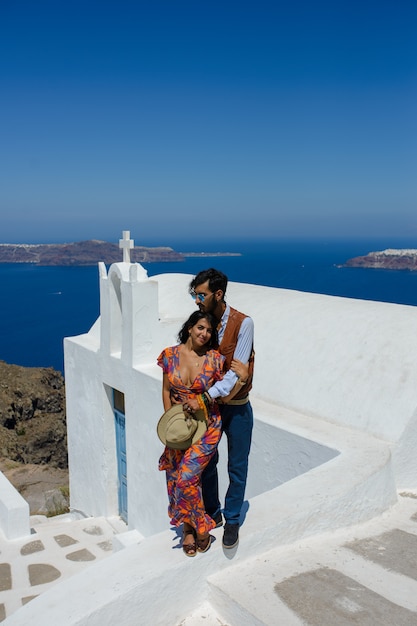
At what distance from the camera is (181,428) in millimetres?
2707

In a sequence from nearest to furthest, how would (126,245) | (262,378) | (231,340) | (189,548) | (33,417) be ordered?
1. (189,548)
2. (231,340)
3. (262,378)
4. (126,245)
5. (33,417)

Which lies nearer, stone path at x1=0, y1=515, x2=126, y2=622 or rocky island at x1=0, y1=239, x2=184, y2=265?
stone path at x1=0, y1=515, x2=126, y2=622

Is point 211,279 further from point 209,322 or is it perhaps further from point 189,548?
point 189,548

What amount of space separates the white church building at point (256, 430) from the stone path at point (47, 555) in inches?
16.6

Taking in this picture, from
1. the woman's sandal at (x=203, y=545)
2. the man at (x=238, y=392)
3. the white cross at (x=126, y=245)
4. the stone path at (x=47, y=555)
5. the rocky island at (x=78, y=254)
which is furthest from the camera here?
the rocky island at (x=78, y=254)

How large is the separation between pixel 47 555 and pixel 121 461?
1.78 metres

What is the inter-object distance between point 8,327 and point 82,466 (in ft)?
171

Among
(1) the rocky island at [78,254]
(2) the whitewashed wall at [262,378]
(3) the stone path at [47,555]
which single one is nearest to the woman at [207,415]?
(2) the whitewashed wall at [262,378]

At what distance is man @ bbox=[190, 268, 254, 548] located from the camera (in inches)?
112

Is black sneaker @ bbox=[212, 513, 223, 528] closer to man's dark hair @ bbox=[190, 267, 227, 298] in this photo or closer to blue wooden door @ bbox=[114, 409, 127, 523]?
man's dark hair @ bbox=[190, 267, 227, 298]

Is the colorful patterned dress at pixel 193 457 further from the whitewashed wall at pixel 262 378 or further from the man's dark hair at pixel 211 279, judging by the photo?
the whitewashed wall at pixel 262 378

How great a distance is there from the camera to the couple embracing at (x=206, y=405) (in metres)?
2.74

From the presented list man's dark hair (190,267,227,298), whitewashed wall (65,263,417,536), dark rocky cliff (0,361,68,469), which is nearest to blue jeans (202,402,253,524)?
man's dark hair (190,267,227,298)

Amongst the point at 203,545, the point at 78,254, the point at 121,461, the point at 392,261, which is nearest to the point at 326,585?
the point at 203,545
